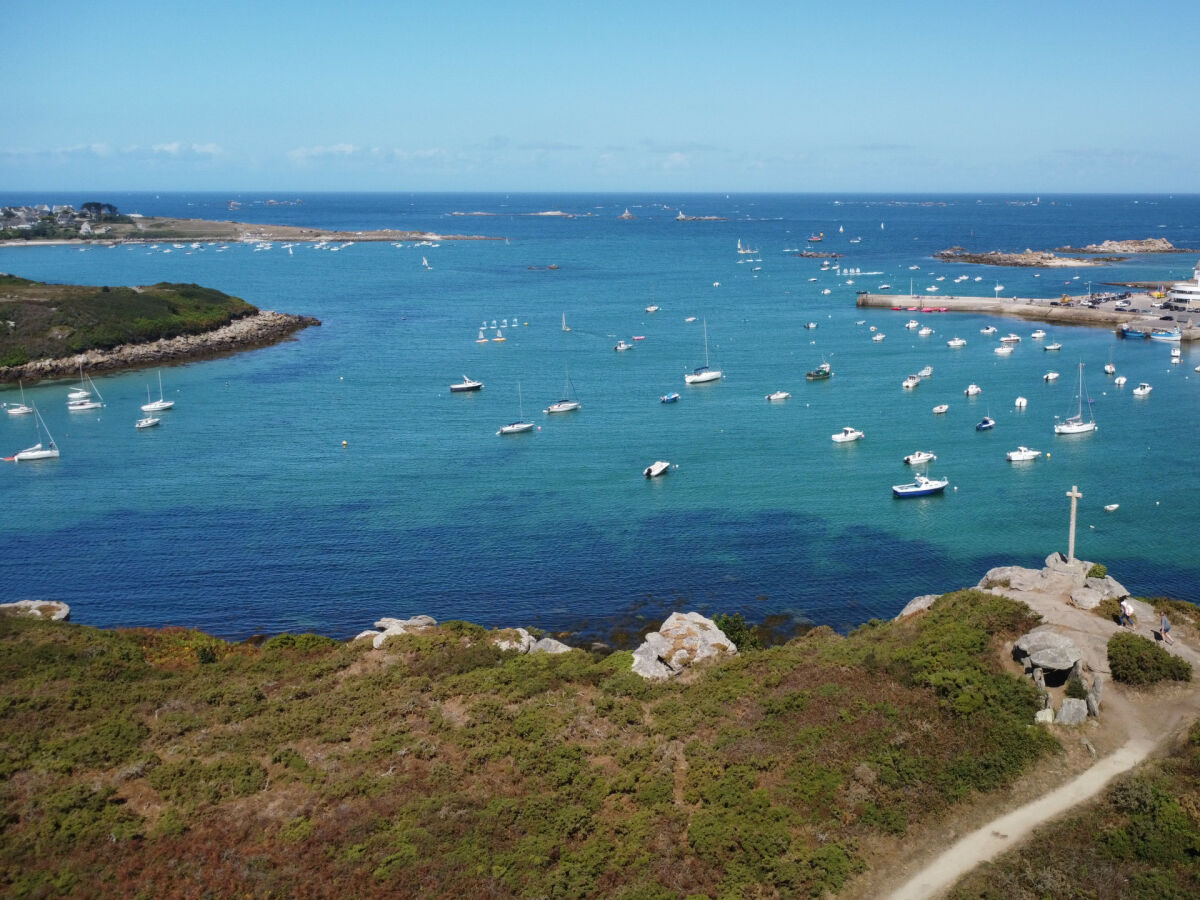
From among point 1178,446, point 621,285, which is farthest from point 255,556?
point 621,285

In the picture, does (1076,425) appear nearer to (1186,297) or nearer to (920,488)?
(920,488)

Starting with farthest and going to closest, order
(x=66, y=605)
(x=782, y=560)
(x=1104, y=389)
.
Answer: (x=1104, y=389)
(x=782, y=560)
(x=66, y=605)

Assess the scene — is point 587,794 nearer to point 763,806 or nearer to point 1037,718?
point 763,806

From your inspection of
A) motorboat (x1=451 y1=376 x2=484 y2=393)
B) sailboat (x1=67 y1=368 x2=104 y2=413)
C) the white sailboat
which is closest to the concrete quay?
motorboat (x1=451 y1=376 x2=484 y2=393)

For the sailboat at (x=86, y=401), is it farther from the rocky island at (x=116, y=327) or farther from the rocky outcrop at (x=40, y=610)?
the rocky outcrop at (x=40, y=610)

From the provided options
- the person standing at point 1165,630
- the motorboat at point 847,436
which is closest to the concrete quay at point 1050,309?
the motorboat at point 847,436
